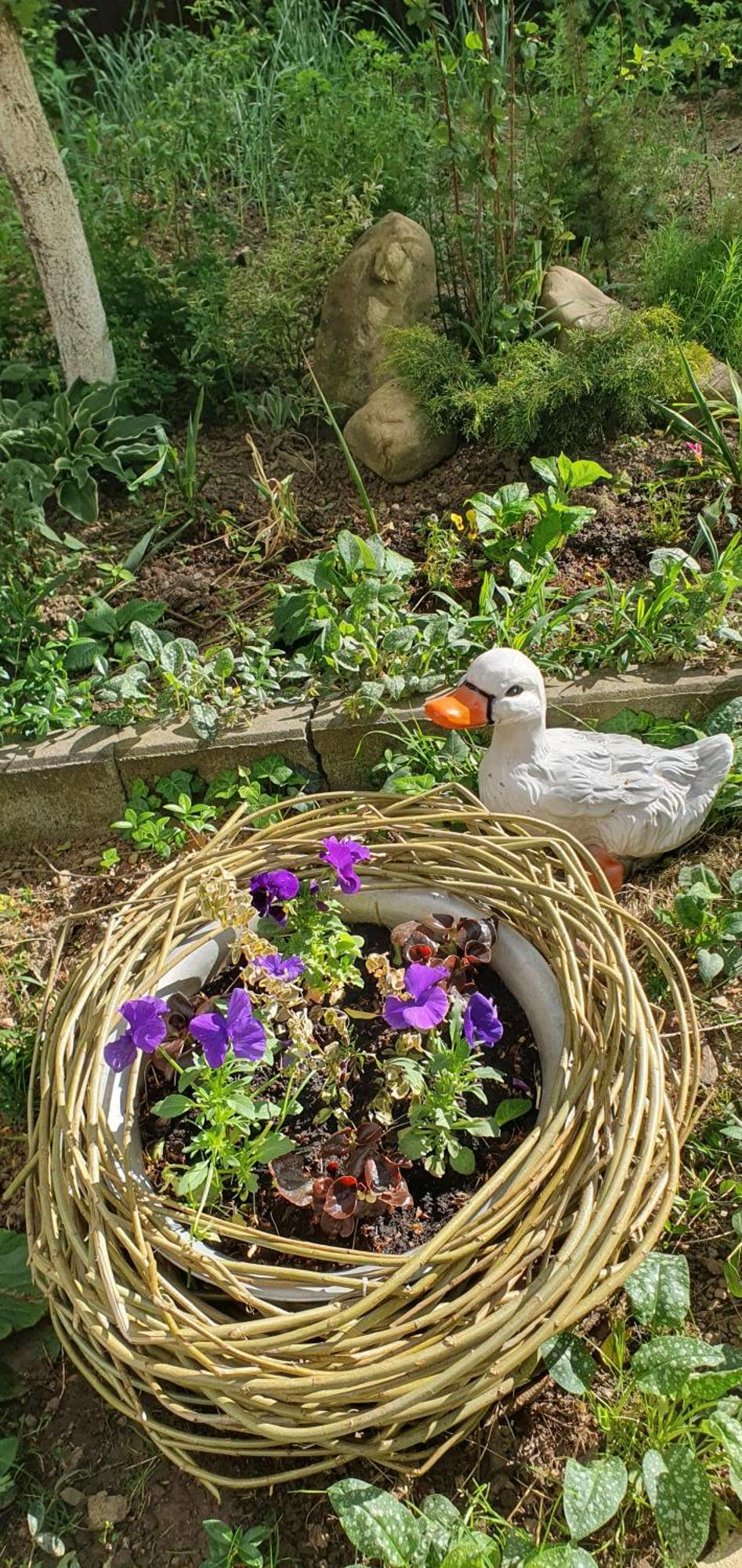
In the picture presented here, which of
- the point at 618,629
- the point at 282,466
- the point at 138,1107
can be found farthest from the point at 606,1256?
the point at 282,466

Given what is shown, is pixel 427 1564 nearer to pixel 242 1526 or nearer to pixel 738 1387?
pixel 242 1526

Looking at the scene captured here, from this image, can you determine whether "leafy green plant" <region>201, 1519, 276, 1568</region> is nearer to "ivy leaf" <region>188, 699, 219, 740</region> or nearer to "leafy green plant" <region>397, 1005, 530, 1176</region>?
"leafy green plant" <region>397, 1005, 530, 1176</region>

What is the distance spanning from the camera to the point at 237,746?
101 inches

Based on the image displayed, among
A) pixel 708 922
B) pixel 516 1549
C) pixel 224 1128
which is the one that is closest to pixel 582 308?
pixel 708 922

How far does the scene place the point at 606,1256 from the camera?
137 cm

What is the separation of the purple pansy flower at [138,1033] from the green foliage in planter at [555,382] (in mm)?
1871

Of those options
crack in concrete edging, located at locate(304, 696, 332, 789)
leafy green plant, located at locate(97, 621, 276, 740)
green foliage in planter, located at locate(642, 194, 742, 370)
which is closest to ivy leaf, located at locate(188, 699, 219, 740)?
leafy green plant, located at locate(97, 621, 276, 740)

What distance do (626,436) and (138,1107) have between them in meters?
2.17

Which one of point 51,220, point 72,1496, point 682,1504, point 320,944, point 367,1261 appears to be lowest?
point 72,1496

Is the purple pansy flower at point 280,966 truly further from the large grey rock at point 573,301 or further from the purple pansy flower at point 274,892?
the large grey rock at point 573,301

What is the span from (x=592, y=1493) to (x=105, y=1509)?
72 cm

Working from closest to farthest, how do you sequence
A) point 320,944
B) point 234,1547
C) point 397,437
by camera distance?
point 234,1547, point 320,944, point 397,437

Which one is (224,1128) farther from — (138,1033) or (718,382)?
(718,382)

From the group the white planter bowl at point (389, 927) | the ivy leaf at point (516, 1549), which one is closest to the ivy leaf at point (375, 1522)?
the ivy leaf at point (516, 1549)
